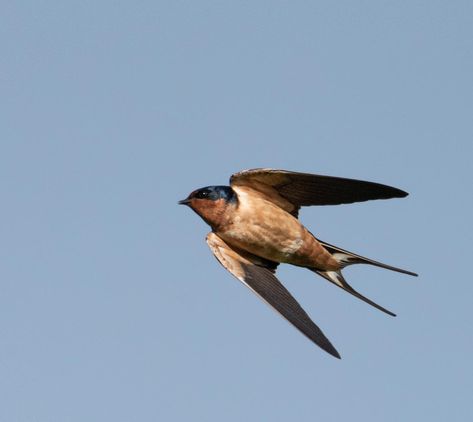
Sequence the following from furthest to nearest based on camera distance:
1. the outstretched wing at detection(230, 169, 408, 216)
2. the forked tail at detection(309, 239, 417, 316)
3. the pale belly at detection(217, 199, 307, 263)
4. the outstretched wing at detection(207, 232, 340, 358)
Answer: the forked tail at detection(309, 239, 417, 316), the pale belly at detection(217, 199, 307, 263), the outstretched wing at detection(207, 232, 340, 358), the outstretched wing at detection(230, 169, 408, 216)

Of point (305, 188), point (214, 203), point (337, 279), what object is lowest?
point (337, 279)

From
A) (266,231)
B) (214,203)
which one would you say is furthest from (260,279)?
(214,203)

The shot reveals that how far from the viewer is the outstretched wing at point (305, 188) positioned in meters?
5.12

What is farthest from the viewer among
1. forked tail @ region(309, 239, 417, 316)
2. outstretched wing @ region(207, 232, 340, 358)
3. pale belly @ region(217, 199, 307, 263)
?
forked tail @ region(309, 239, 417, 316)

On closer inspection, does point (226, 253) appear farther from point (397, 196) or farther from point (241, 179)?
point (397, 196)

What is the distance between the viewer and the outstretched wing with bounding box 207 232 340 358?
5.31 metres

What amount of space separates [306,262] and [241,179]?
557 millimetres

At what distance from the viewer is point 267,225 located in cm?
546

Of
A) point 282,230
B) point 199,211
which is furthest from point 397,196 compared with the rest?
point 199,211

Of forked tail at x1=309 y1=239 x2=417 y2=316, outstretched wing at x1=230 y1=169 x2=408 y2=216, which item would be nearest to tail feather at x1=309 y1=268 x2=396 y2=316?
forked tail at x1=309 y1=239 x2=417 y2=316

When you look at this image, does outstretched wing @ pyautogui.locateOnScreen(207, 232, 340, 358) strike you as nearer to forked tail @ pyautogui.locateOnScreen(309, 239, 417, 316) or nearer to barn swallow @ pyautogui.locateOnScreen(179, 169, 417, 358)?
barn swallow @ pyautogui.locateOnScreen(179, 169, 417, 358)

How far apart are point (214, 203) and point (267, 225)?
0.28m

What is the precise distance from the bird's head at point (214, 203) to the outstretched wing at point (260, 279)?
0.45 feet

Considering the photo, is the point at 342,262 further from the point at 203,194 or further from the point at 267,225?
the point at 203,194
